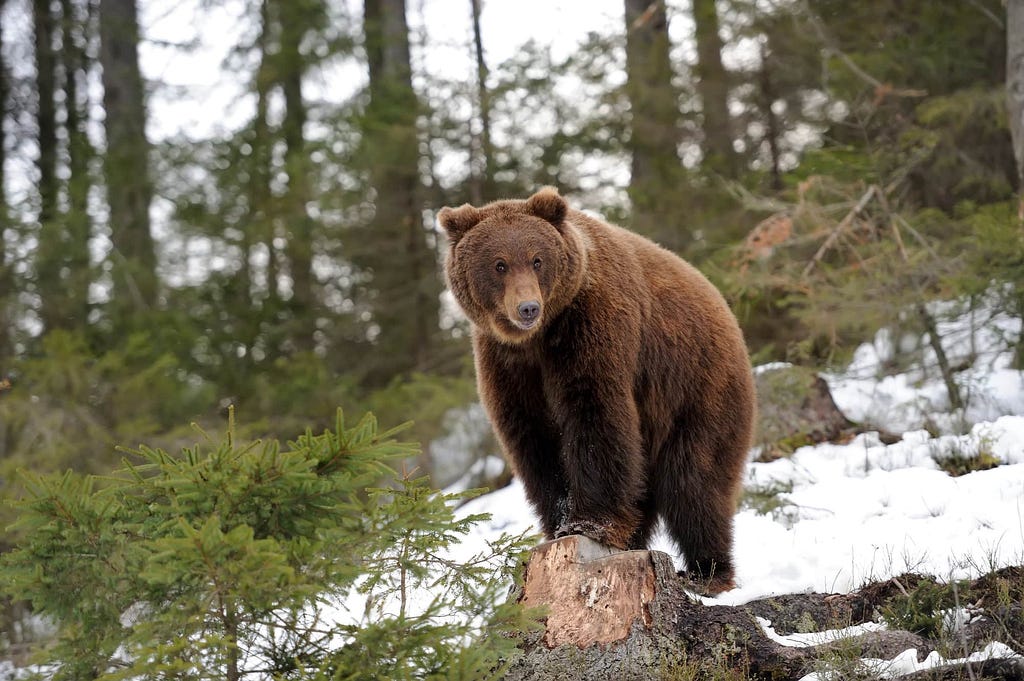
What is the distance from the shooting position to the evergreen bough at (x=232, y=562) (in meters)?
3.16

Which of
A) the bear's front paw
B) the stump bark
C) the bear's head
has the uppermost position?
the bear's head

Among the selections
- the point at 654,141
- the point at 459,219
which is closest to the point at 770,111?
the point at 654,141

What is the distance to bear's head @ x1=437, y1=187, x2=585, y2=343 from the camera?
16.2 feet

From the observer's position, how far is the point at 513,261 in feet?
16.6

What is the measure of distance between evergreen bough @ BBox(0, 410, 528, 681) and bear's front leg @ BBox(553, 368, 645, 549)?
1406 mm

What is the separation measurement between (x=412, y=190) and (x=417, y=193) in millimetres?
329

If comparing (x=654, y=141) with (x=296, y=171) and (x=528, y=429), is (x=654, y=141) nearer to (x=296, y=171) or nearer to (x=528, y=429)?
(x=296, y=171)

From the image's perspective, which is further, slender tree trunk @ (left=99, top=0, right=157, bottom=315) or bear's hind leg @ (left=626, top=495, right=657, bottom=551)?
slender tree trunk @ (left=99, top=0, right=157, bottom=315)

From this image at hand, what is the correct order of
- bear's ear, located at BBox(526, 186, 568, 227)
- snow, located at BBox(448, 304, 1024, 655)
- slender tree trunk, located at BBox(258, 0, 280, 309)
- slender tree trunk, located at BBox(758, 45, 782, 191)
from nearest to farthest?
1. snow, located at BBox(448, 304, 1024, 655)
2. bear's ear, located at BBox(526, 186, 568, 227)
3. slender tree trunk, located at BBox(758, 45, 782, 191)
4. slender tree trunk, located at BBox(258, 0, 280, 309)

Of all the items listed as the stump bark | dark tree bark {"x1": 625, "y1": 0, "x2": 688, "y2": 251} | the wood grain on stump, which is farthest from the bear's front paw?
dark tree bark {"x1": 625, "y1": 0, "x2": 688, "y2": 251}

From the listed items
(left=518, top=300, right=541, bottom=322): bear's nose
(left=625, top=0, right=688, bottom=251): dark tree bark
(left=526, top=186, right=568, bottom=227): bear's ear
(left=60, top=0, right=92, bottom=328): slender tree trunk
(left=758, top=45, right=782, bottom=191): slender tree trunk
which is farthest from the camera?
(left=60, top=0, right=92, bottom=328): slender tree trunk

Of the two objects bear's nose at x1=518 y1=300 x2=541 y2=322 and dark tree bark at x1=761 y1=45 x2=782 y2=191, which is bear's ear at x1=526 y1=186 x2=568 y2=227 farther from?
dark tree bark at x1=761 y1=45 x2=782 y2=191

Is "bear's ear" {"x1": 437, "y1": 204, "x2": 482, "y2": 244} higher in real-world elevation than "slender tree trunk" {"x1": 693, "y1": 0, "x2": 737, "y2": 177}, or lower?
lower

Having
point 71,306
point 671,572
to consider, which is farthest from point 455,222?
point 71,306
